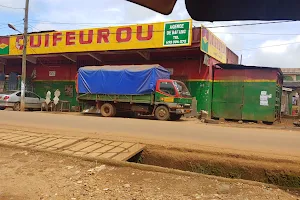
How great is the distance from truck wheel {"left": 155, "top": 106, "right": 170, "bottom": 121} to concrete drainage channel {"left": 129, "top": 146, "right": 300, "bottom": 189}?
25.6ft

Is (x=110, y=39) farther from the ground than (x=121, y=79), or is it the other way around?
(x=110, y=39)

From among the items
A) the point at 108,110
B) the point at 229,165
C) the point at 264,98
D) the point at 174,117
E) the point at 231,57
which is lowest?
the point at 229,165

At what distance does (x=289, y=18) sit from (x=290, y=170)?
15.2 feet

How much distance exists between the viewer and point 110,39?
768 inches

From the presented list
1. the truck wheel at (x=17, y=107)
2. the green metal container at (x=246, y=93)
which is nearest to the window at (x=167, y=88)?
the green metal container at (x=246, y=93)

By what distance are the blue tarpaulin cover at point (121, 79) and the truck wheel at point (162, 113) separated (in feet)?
3.55

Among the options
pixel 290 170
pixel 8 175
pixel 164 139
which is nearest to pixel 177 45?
pixel 164 139

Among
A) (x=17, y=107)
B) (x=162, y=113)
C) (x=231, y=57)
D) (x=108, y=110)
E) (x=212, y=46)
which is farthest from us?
(x=231, y=57)

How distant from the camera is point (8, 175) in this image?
5320 millimetres

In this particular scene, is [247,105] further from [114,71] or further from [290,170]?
[290,170]

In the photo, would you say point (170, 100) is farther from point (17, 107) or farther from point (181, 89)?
point (17, 107)

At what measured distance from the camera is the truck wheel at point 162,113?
50.4ft

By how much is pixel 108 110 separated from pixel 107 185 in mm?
12507

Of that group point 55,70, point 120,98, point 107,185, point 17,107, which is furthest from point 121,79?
point 107,185
